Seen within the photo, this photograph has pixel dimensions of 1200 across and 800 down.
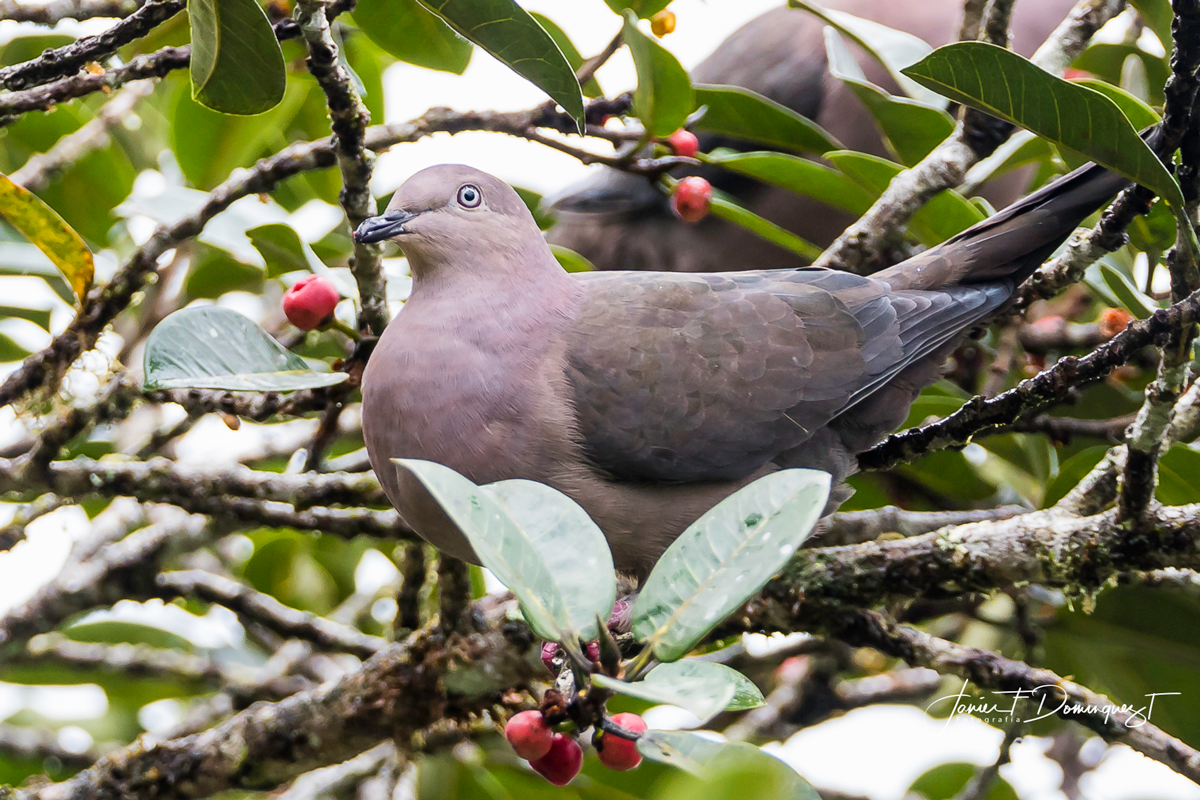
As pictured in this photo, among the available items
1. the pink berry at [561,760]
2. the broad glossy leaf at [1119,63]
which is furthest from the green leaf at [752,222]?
the pink berry at [561,760]

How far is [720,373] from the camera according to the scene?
1.67 metres

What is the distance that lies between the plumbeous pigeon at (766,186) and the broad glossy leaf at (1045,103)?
1.57 m

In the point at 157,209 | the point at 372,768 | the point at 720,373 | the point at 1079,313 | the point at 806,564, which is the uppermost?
the point at 157,209

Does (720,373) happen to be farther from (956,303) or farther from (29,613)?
(29,613)

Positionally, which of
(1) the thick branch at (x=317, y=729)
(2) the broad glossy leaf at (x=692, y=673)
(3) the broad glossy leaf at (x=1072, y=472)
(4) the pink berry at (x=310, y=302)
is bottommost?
(1) the thick branch at (x=317, y=729)

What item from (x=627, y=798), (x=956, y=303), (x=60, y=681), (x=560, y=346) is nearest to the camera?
(x=560, y=346)

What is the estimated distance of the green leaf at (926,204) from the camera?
6.54 feet

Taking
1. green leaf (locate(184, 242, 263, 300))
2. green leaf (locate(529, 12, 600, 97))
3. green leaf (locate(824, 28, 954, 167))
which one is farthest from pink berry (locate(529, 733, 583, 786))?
green leaf (locate(184, 242, 263, 300))

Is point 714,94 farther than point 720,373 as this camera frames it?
Yes

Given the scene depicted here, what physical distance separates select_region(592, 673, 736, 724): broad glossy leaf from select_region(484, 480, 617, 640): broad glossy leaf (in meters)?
0.08

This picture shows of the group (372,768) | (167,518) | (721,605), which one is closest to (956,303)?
(721,605)

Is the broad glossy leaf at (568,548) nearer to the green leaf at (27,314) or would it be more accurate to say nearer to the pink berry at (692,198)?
the pink berry at (692,198)

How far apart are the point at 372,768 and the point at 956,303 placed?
71.6 inches

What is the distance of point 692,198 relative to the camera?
205 centimetres
